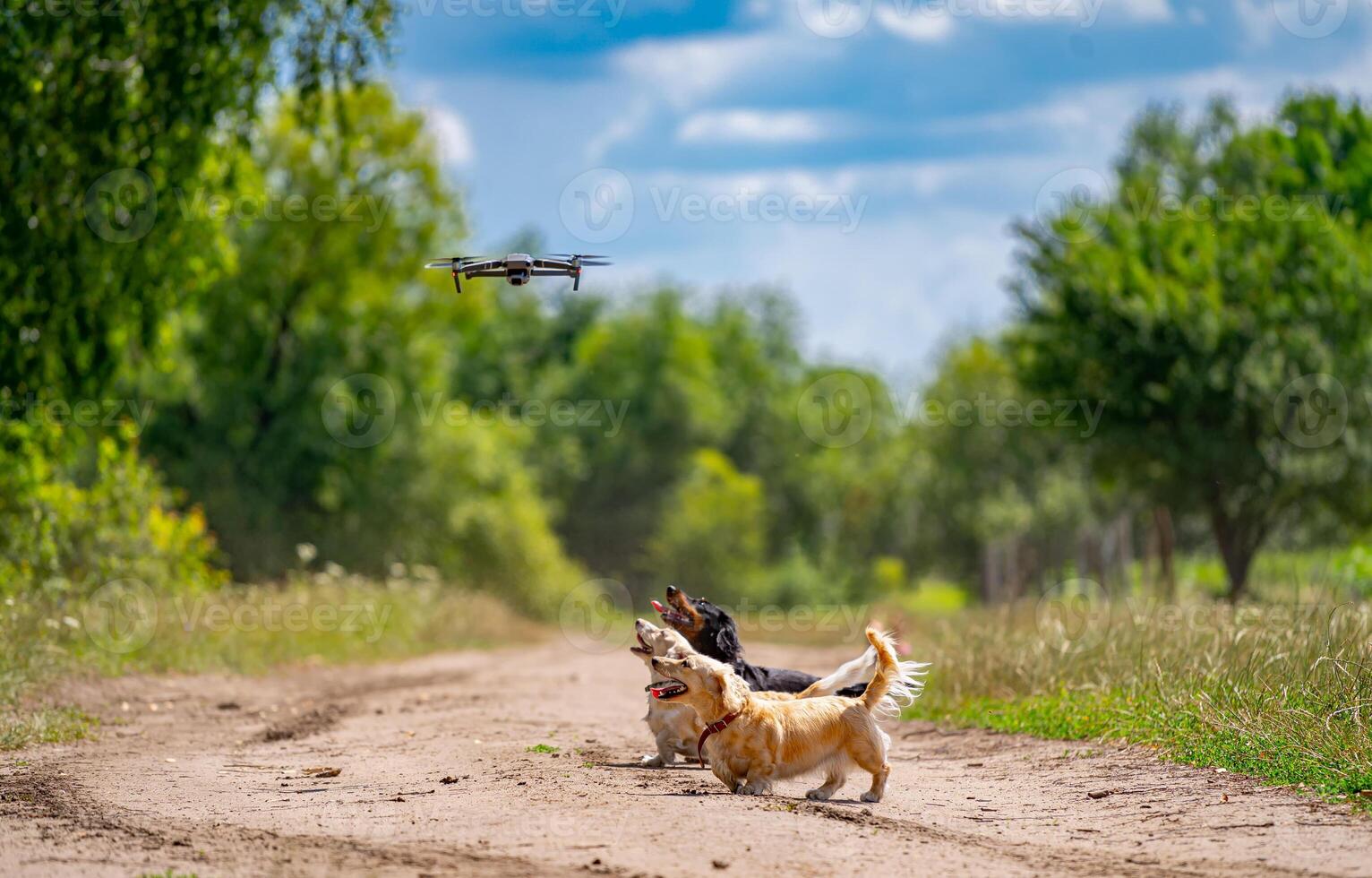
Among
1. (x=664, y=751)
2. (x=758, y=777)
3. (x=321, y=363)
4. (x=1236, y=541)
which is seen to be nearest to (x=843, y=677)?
(x=758, y=777)

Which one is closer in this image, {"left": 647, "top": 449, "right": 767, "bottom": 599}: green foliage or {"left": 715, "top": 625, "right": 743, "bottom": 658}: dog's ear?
{"left": 715, "top": 625, "right": 743, "bottom": 658}: dog's ear

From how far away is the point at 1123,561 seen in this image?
110ft

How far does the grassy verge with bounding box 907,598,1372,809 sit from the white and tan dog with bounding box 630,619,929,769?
7.75ft

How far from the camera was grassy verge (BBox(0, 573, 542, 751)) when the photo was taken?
14016 millimetres

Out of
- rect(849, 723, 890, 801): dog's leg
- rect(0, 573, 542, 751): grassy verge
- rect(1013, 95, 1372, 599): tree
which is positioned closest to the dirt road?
rect(849, 723, 890, 801): dog's leg

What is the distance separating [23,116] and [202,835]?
1223 centimetres

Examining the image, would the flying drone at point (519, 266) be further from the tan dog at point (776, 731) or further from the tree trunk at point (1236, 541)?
the tree trunk at point (1236, 541)

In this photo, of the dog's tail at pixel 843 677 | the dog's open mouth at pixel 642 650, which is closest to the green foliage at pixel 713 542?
the dog's tail at pixel 843 677

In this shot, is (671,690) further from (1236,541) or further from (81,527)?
(1236,541)

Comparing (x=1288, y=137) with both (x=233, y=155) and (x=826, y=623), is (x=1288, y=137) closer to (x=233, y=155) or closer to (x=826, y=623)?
(x=826, y=623)

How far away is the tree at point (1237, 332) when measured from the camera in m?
25.5

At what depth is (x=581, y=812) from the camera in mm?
8336

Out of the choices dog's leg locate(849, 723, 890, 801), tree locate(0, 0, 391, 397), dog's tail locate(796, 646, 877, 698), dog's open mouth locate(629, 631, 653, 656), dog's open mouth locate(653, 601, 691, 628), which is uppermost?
tree locate(0, 0, 391, 397)

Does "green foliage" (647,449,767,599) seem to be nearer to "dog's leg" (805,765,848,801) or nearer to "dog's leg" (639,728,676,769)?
"dog's leg" (639,728,676,769)
